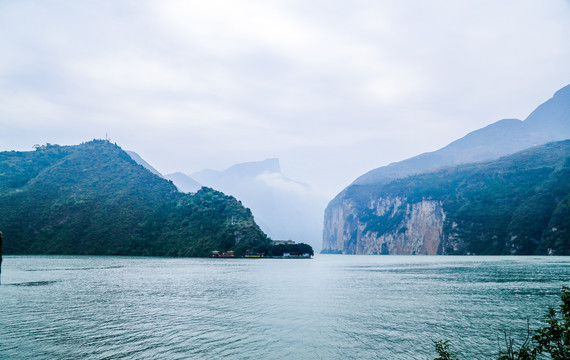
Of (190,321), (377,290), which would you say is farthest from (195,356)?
(377,290)

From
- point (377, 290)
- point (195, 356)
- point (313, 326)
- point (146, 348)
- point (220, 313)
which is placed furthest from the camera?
point (377, 290)

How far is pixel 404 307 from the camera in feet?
132

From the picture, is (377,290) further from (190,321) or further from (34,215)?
(34,215)

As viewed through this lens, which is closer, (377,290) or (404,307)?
(404,307)

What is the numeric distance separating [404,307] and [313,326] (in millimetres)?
14105

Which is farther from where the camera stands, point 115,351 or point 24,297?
point 24,297

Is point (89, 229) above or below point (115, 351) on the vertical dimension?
above

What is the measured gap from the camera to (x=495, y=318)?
3359 centimetres

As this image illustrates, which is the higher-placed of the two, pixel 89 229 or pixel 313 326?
pixel 89 229

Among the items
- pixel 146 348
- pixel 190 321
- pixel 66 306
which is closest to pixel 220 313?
pixel 190 321

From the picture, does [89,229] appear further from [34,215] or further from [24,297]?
[24,297]

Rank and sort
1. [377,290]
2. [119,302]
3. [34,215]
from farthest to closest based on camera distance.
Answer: [34,215]
[377,290]
[119,302]

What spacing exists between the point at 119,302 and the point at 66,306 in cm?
543

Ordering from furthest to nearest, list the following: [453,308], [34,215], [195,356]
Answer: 1. [34,215]
2. [453,308]
3. [195,356]
